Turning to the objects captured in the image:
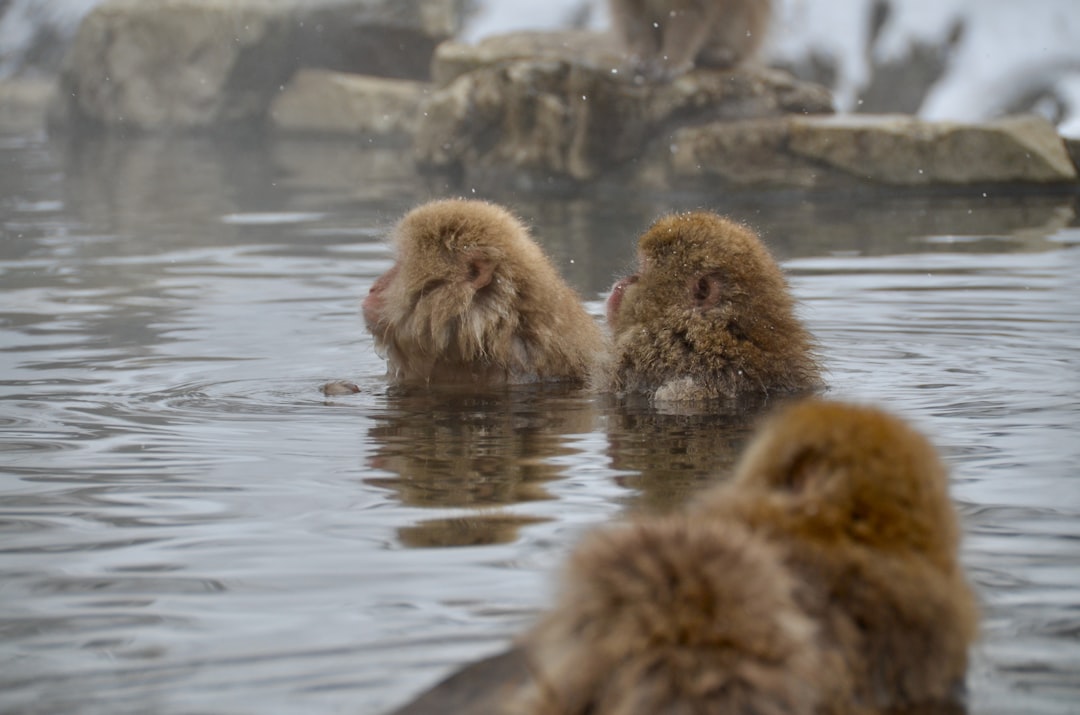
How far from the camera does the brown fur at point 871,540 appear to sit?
64.6 inches

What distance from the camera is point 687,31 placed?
34.8 ft

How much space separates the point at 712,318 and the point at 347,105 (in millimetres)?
14884

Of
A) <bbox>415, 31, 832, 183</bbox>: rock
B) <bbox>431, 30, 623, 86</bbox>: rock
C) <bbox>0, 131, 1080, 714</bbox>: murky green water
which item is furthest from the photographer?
<bbox>431, 30, 623, 86</bbox>: rock

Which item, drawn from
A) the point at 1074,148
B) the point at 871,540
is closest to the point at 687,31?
the point at 1074,148

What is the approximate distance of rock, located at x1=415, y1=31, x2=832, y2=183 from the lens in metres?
11.0

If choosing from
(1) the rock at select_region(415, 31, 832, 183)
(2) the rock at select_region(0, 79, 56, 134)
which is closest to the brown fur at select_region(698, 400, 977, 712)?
(1) the rock at select_region(415, 31, 832, 183)

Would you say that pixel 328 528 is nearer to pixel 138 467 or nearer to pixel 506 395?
pixel 138 467

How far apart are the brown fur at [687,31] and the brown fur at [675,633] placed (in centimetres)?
914

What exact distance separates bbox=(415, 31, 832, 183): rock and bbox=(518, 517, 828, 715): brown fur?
9.66 meters

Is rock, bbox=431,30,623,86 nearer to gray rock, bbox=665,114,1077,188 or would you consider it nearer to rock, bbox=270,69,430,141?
gray rock, bbox=665,114,1077,188

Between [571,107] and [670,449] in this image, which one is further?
[571,107]

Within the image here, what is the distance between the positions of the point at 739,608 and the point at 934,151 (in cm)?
960

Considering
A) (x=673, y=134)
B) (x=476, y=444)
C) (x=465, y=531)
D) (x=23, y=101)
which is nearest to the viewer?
(x=465, y=531)

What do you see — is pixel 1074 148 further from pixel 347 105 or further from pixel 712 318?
pixel 347 105
